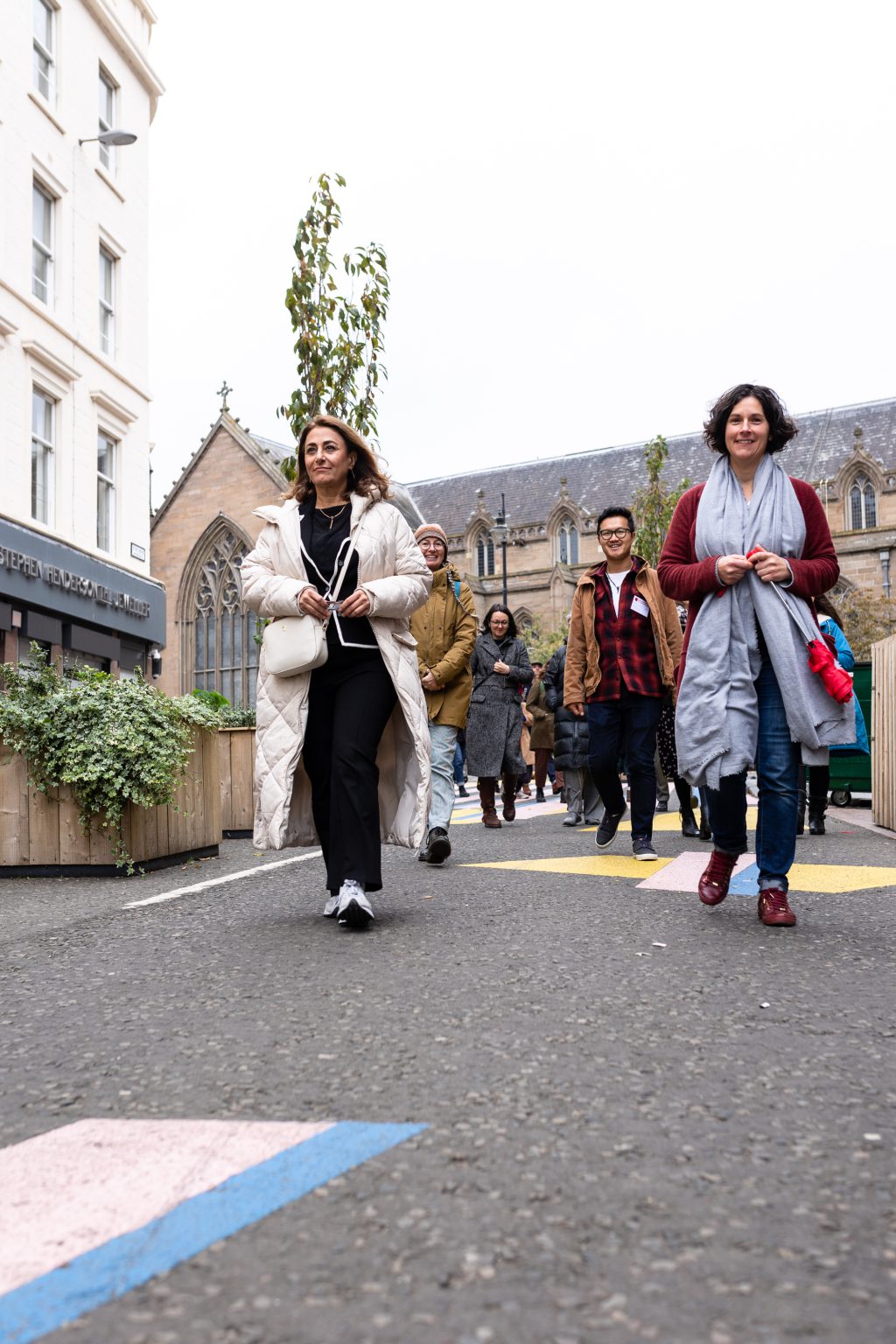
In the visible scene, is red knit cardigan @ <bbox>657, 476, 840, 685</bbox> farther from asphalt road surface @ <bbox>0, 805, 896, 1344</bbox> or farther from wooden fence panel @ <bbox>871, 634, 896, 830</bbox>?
wooden fence panel @ <bbox>871, 634, 896, 830</bbox>

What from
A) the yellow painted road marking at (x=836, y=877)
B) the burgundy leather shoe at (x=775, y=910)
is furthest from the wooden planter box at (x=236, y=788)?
the burgundy leather shoe at (x=775, y=910)

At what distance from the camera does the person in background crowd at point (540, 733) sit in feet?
52.7

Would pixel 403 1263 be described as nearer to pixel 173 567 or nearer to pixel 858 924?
pixel 858 924

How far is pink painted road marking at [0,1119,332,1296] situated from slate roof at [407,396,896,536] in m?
51.3

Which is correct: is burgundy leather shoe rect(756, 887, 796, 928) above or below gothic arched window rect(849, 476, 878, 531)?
below

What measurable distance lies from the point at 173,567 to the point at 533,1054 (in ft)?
142

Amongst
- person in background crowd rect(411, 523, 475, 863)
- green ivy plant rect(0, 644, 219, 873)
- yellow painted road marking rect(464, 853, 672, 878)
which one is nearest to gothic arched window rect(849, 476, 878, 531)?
person in background crowd rect(411, 523, 475, 863)

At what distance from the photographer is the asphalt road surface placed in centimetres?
155

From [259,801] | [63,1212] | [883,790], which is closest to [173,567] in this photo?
[883,790]

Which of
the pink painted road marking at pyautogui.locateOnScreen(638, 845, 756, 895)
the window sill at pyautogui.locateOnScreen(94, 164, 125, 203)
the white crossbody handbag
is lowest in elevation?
the pink painted road marking at pyautogui.locateOnScreen(638, 845, 756, 895)

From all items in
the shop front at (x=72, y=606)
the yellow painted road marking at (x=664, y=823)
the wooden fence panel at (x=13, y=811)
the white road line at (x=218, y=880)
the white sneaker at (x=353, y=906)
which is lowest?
the white road line at (x=218, y=880)

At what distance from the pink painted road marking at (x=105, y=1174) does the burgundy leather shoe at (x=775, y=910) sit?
8.72ft

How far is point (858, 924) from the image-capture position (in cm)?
458

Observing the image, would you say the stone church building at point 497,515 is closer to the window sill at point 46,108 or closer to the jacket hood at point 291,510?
the window sill at point 46,108
